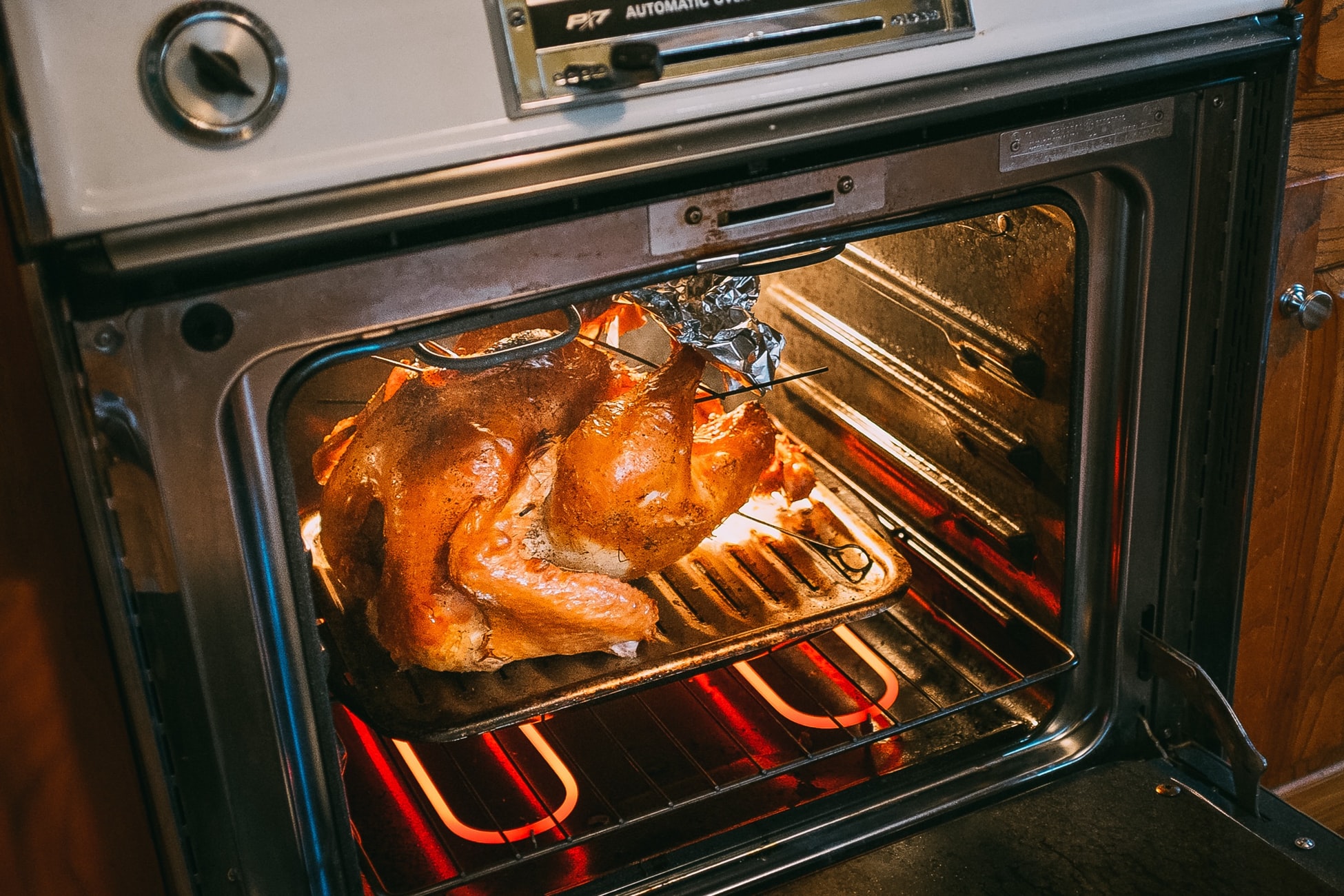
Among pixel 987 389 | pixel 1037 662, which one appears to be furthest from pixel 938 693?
pixel 987 389

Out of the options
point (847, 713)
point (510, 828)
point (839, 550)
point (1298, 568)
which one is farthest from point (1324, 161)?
point (510, 828)

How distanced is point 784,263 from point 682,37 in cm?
24

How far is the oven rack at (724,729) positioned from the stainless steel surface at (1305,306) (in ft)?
1.53

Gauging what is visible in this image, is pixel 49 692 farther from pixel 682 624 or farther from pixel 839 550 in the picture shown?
pixel 839 550

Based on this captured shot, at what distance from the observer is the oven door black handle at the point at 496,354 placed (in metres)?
1.08

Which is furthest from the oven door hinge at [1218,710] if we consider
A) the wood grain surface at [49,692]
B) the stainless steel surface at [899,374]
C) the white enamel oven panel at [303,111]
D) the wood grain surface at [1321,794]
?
the wood grain surface at [49,692]

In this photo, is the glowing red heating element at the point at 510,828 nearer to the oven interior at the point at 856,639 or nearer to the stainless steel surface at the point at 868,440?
the oven interior at the point at 856,639

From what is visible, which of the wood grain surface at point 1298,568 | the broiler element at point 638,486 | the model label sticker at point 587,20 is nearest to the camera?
the model label sticker at point 587,20

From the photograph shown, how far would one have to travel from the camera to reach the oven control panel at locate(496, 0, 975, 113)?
809 mm

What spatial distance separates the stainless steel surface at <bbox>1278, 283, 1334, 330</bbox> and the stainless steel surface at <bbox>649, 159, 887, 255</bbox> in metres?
0.63

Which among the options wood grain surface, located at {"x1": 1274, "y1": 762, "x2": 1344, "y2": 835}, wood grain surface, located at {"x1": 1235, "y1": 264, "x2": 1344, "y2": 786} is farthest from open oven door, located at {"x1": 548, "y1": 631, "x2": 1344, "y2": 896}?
wood grain surface, located at {"x1": 1274, "y1": 762, "x2": 1344, "y2": 835}

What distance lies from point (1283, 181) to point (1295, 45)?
120mm

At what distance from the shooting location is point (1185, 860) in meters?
1.16

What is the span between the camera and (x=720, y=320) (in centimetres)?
120
